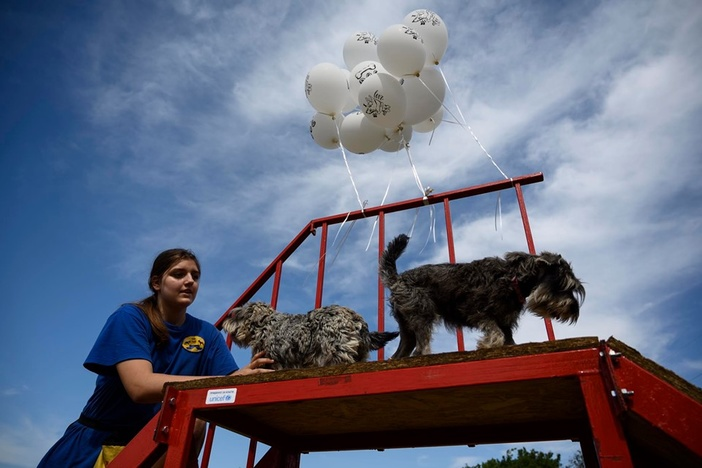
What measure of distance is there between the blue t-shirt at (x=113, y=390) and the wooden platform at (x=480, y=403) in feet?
1.48

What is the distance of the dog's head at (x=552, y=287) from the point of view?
2.84 metres

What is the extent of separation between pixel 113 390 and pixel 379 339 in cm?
168

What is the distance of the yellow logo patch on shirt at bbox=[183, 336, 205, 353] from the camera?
257cm

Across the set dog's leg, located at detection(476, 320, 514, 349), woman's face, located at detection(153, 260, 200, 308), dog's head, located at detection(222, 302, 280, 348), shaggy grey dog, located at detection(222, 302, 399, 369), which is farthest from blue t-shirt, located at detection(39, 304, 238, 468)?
dog's leg, located at detection(476, 320, 514, 349)

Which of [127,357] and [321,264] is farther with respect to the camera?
[321,264]

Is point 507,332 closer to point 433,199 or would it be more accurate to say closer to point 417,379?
point 433,199

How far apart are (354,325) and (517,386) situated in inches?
65.6

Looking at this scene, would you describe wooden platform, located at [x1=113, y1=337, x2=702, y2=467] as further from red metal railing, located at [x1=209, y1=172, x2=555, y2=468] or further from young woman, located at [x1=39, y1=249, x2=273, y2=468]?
red metal railing, located at [x1=209, y1=172, x2=555, y2=468]

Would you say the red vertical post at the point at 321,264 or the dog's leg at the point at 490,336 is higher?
the red vertical post at the point at 321,264

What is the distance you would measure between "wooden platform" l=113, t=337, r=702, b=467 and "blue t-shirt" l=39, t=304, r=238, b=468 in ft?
1.48

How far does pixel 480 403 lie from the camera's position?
1749 mm

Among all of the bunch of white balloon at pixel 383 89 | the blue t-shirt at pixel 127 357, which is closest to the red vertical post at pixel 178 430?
the blue t-shirt at pixel 127 357

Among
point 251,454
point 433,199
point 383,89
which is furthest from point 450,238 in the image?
point 251,454

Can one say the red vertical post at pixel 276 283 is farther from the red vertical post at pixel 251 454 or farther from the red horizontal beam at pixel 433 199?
the red vertical post at pixel 251 454
